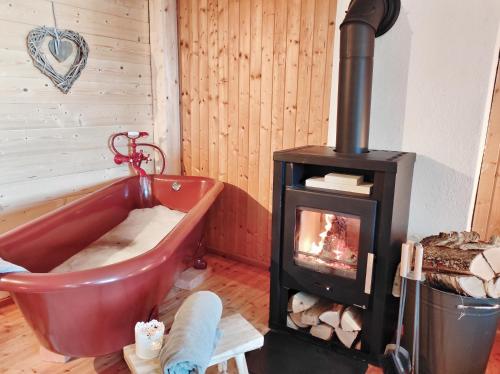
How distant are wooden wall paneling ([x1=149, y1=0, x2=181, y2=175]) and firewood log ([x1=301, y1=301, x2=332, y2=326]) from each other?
1789 millimetres

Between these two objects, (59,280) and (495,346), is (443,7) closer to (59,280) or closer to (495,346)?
(495,346)

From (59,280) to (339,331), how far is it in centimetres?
142

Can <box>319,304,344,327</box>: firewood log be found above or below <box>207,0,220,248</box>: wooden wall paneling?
below

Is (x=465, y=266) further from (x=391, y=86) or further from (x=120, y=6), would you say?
(x=120, y=6)

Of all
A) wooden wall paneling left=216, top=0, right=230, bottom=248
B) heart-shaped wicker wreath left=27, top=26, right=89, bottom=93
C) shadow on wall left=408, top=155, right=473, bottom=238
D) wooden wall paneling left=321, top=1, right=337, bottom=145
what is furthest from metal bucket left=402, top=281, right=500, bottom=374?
heart-shaped wicker wreath left=27, top=26, right=89, bottom=93

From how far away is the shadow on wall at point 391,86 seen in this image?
2.11 m

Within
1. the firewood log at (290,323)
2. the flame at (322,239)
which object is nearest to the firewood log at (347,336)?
the firewood log at (290,323)

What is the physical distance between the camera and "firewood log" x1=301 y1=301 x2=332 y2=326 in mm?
2105

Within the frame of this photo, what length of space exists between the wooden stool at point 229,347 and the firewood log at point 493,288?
39.3 inches

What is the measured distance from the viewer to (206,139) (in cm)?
318

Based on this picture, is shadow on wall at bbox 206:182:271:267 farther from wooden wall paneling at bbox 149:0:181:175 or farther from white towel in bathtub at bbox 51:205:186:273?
wooden wall paneling at bbox 149:0:181:175

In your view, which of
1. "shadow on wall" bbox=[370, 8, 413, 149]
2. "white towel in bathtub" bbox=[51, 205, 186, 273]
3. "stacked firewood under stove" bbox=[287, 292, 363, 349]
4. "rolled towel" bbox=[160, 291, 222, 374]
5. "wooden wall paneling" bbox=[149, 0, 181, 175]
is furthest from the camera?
"wooden wall paneling" bbox=[149, 0, 181, 175]

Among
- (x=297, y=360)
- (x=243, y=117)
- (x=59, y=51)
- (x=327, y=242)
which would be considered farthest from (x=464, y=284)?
(x=59, y=51)

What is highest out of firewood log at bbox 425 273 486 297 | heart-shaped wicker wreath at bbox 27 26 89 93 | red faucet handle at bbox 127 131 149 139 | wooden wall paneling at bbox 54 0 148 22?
wooden wall paneling at bbox 54 0 148 22
